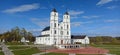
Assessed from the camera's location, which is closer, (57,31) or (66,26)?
(57,31)

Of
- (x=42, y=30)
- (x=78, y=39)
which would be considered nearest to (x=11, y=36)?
(x=42, y=30)

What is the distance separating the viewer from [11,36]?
9169cm

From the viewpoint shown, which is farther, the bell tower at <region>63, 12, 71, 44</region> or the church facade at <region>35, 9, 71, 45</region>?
the bell tower at <region>63, 12, 71, 44</region>

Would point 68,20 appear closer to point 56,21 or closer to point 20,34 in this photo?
point 56,21

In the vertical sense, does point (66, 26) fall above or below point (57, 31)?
above

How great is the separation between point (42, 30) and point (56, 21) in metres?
22.4

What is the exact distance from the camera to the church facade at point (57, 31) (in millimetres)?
79875

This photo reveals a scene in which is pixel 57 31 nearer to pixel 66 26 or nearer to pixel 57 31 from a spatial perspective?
pixel 57 31

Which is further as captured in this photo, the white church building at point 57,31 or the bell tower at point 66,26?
the bell tower at point 66,26

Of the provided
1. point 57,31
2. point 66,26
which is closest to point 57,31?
point 57,31

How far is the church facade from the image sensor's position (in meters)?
79.9

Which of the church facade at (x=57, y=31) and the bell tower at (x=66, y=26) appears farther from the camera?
the bell tower at (x=66, y=26)

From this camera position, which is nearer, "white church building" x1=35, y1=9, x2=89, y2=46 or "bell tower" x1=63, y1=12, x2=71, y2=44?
"white church building" x1=35, y1=9, x2=89, y2=46

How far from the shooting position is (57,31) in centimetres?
8088
